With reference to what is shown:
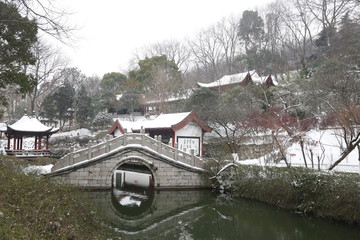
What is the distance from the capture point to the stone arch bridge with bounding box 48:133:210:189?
1362 cm

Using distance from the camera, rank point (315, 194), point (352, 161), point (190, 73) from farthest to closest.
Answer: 1. point (190, 73)
2. point (352, 161)
3. point (315, 194)

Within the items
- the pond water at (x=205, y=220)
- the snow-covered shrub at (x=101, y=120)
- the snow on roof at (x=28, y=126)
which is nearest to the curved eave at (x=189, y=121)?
the pond water at (x=205, y=220)

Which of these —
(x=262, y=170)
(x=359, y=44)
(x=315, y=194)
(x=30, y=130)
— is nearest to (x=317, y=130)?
(x=359, y=44)

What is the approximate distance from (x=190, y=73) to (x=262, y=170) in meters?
Answer: 31.1

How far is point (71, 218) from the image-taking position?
5.54m

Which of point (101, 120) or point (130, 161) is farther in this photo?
point (101, 120)

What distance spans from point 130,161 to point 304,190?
837cm

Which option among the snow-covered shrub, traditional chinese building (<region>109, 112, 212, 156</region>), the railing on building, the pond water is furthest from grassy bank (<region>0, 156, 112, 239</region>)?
the snow-covered shrub

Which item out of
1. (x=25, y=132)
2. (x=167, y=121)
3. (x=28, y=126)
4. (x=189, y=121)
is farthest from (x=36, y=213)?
(x=28, y=126)

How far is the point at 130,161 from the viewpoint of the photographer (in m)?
14.3

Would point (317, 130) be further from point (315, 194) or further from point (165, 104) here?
point (165, 104)

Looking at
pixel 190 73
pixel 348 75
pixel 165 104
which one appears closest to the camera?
pixel 348 75

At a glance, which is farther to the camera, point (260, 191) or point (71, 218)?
point (260, 191)

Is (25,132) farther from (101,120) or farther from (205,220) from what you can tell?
(205,220)
